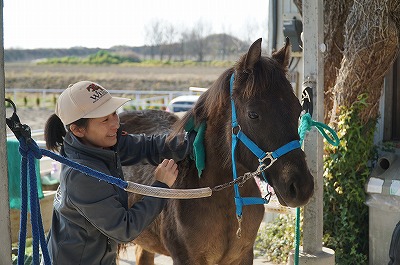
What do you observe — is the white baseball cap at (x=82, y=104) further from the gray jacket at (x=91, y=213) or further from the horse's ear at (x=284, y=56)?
the horse's ear at (x=284, y=56)

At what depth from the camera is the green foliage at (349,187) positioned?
16.7ft

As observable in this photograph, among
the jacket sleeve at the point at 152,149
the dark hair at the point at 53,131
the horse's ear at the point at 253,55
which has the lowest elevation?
the jacket sleeve at the point at 152,149

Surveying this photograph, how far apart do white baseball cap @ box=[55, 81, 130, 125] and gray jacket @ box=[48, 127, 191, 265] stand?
110 mm

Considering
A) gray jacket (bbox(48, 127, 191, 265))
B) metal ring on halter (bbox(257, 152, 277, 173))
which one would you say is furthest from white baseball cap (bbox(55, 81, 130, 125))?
metal ring on halter (bbox(257, 152, 277, 173))

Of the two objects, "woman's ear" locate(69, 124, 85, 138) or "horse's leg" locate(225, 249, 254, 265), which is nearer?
"woman's ear" locate(69, 124, 85, 138)

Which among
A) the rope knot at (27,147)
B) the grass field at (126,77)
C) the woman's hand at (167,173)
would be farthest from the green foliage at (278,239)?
the grass field at (126,77)

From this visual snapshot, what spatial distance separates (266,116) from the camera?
2.65 m

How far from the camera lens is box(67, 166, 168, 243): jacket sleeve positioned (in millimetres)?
2342

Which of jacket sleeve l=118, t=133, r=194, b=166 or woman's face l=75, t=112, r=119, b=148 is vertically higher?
woman's face l=75, t=112, r=119, b=148

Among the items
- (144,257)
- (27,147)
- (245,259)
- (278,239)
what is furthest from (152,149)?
(278,239)

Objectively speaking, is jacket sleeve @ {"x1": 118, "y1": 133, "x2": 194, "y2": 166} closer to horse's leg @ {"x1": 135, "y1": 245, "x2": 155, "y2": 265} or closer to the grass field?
horse's leg @ {"x1": 135, "y1": 245, "x2": 155, "y2": 265}

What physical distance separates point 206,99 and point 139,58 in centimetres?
6413

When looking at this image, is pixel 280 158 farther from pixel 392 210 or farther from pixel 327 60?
pixel 327 60

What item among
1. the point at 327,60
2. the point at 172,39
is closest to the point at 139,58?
the point at 172,39
